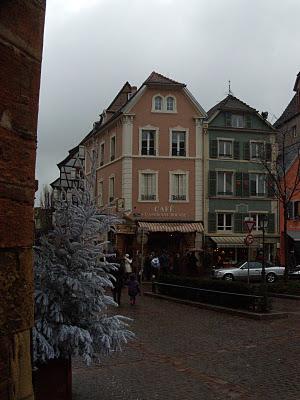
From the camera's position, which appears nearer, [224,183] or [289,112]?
[224,183]

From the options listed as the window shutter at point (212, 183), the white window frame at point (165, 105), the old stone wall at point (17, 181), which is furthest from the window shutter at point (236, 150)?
the old stone wall at point (17, 181)

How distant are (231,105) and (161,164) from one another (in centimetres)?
757

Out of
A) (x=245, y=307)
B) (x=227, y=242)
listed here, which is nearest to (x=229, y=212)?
(x=227, y=242)

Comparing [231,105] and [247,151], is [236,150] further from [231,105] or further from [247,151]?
[231,105]

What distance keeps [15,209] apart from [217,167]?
124 ft

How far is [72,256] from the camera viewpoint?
614cm

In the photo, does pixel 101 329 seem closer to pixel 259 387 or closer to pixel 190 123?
pixel 259 387

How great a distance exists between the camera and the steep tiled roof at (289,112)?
57.3 meters

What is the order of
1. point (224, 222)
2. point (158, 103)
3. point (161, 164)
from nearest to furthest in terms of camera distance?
point (161, 164), point (158, 103), point (224, 222)

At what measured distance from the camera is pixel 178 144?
131 ft

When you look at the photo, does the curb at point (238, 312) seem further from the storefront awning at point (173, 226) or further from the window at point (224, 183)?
the window at point (224, 183)

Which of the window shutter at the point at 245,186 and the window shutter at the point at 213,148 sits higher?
the window shutter at the point at 213,148

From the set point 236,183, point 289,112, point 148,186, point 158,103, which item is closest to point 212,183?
point 236,183

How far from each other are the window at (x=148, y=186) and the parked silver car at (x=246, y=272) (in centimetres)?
848
